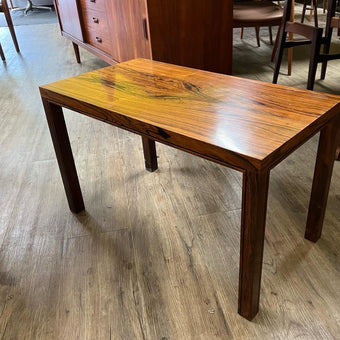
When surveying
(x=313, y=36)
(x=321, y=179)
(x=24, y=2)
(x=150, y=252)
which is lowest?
(x=150, y=252)

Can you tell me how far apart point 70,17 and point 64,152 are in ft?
7.00

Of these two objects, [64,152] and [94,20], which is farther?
[94,20]

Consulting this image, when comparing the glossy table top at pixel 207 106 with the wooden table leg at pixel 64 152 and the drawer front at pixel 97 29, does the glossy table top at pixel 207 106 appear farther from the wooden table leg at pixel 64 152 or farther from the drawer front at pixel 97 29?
the drawer front at pixel 97 29

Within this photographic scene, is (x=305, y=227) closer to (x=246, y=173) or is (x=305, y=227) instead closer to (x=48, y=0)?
(x=246, y=173)

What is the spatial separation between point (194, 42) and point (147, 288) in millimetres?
1415

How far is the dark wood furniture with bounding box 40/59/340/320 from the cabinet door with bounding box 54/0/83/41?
5.98 ft

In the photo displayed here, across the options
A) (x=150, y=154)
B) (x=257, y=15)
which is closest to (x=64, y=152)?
(x=150, y=154)

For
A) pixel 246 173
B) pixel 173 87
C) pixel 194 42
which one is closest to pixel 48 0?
pixel 194 42

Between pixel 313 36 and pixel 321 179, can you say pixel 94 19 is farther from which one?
pixel 321 179

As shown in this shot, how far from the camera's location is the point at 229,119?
29.8 inches

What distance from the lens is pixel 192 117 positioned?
30.5 inches

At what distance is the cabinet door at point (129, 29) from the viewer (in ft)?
5.71

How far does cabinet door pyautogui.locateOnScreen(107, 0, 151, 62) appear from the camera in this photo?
1.74 metres

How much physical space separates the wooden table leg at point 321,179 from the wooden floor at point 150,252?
0.19ft
